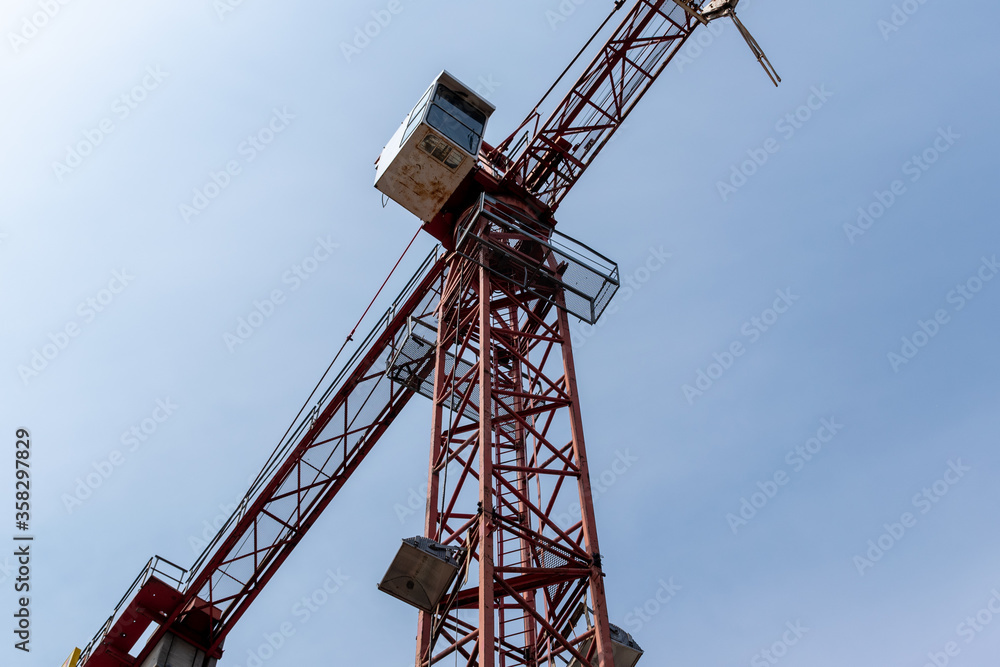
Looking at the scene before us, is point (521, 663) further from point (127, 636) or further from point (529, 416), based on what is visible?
point (127, 636)

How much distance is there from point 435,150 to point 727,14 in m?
6.79

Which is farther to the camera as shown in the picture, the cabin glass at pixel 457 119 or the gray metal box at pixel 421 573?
the cabin glass at pixel 457 119

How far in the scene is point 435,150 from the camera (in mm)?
18781

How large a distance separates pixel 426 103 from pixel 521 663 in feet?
31.3

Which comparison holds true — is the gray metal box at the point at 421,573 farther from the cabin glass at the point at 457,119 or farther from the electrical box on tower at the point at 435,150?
the cabin glass at the point at 457,119

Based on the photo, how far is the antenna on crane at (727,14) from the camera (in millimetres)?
21250

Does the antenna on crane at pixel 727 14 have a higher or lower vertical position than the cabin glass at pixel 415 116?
higher

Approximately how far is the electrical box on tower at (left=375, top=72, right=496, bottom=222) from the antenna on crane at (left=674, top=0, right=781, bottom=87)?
4.90m

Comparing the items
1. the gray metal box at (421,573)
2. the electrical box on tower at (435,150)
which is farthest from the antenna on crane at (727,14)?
the gray metal box at (421,573)

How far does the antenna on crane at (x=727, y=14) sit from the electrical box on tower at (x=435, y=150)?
4.90 meters

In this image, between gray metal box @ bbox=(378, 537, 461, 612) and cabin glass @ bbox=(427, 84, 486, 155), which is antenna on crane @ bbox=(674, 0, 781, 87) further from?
gray metal box @ bbox=(378, 537, 461, 612)

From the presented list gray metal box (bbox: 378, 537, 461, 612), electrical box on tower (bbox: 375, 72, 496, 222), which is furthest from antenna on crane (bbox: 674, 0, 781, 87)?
gray metal box (bbox: 378, 537, 461, 612)

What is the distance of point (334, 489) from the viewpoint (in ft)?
76.4

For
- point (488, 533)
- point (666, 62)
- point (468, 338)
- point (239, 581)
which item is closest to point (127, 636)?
point (239, 581)
